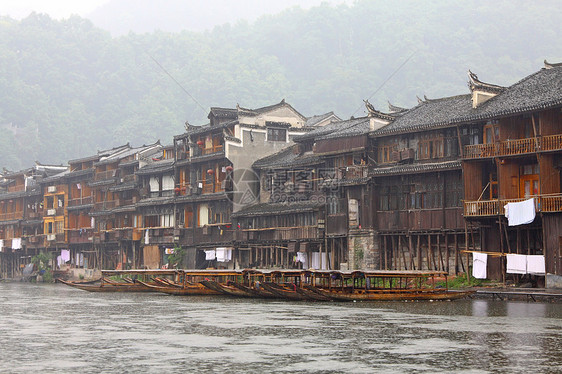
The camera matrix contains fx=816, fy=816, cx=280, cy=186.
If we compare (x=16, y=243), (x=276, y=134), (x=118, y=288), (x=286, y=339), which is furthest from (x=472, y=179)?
(x=16, y=243)

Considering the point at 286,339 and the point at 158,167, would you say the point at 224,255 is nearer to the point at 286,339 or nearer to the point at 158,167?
the point at 158,167

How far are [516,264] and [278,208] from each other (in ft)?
70.7

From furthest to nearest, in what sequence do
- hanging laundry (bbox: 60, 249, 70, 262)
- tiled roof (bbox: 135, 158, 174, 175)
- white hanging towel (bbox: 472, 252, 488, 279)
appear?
hanging laundry (bbox: 60, 249, 70, 262) → tiled roof (bbox: 135, 158, 174, 175) → white hanging towel (bbox: 472, 252, 488, 279)

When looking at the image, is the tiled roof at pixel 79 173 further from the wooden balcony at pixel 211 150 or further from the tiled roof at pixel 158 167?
the wooden balcony at pixel 211 150

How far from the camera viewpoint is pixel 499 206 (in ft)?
142

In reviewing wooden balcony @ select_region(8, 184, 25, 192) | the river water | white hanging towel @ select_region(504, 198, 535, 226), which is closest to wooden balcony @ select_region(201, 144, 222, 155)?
white hanging towel @ select_region(504, 198, 535, 226)

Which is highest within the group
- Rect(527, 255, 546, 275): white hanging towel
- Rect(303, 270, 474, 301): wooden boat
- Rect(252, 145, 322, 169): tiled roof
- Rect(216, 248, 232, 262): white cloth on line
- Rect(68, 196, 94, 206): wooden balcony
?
Rect(252, 145, 322, 169): tiled roof

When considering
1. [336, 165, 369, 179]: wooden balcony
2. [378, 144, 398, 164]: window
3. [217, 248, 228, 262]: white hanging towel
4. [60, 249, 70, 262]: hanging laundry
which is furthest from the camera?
[60, 249, 70, 262]: hanging laundry

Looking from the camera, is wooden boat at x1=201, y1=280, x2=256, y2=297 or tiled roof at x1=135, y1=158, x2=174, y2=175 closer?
wooden boat at x1=201, y1=280, x2=256, y2=297

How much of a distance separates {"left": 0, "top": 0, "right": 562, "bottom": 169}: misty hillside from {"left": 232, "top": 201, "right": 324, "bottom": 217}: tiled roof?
59.9 m

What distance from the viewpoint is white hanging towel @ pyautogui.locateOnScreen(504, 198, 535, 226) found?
41.6 metres

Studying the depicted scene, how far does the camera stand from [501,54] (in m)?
144

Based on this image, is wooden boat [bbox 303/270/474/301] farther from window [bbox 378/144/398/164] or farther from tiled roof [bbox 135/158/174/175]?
tiled roof [bbox 135/158/174/175]

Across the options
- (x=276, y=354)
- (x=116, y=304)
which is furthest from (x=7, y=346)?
(x=116, y=304)
